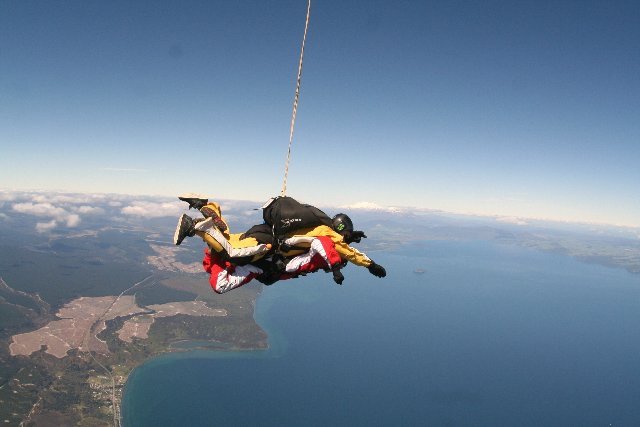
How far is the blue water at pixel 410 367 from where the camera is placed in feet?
154

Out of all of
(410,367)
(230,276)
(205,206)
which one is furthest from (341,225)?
(410,367)

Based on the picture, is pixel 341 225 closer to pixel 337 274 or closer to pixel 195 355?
pixel 337 274

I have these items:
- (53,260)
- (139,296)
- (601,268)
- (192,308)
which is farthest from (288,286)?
(601,268)

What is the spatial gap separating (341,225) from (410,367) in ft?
213

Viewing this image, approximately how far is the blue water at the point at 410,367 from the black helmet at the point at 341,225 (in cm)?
4832

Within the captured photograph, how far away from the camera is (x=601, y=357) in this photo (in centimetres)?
6981

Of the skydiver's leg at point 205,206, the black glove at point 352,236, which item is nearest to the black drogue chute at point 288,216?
the black glove at point 352,236

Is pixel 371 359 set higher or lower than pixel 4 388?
higher

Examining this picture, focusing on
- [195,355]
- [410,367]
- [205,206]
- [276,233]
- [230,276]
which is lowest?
[195,355]

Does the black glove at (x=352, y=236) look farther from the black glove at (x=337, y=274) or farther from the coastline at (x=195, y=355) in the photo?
the coastline at (x=195, y=355)

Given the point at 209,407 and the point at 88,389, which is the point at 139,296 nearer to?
the point at 88,389

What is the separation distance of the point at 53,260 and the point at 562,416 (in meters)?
158

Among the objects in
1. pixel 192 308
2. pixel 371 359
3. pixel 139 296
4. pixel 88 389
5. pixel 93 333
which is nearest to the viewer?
pixel 88 389

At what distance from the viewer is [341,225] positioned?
4559 mm
